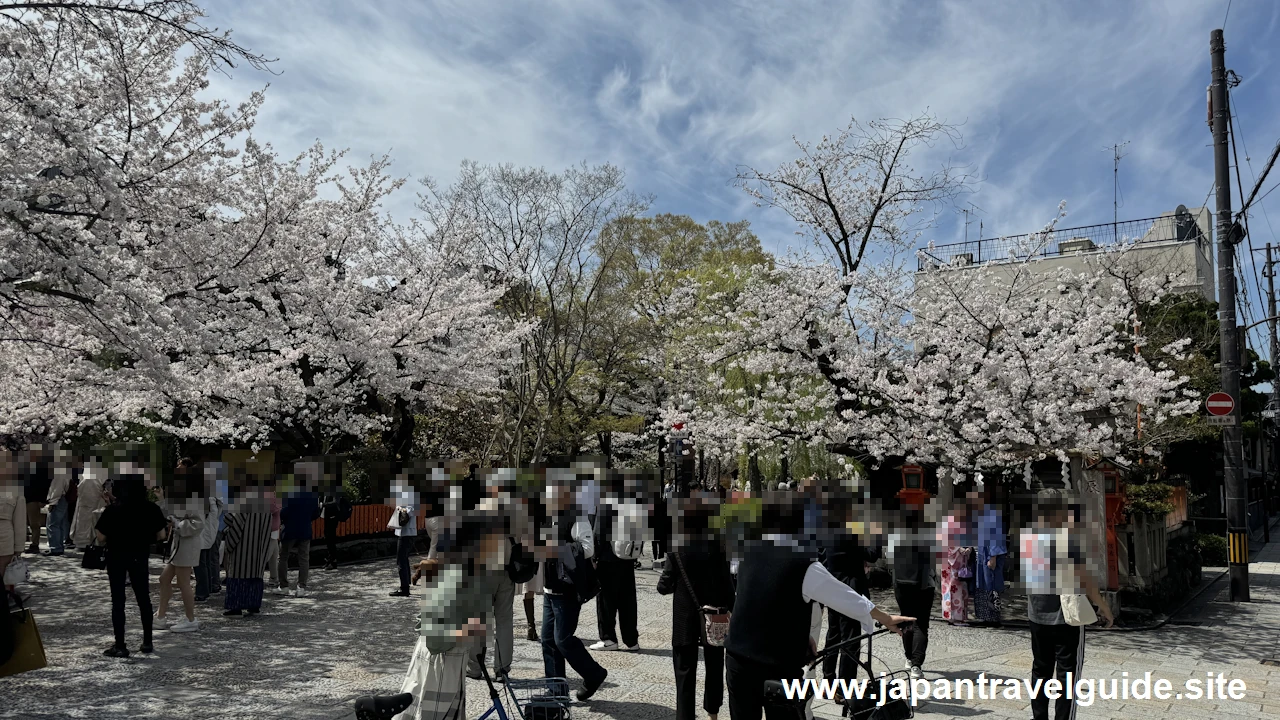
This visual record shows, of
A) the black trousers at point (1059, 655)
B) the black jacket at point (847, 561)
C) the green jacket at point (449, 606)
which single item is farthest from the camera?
the black jacket at point (847, 561)

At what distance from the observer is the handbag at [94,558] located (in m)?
12.9

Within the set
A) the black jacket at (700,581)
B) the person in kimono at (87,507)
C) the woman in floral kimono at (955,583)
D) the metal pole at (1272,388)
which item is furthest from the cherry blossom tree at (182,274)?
the metal pole at (1272,388)

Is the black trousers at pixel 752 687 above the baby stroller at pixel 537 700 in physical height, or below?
above

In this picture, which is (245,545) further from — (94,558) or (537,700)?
(537,700)

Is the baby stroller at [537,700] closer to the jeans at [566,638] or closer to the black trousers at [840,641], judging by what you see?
the jeans at [566,638]

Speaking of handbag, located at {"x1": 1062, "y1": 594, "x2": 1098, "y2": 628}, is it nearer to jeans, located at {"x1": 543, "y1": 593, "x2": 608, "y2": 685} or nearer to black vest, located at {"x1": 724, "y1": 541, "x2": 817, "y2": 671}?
black vest, located at {"x1": 724, "y1": 541, "x2": 817, "y2": 671}

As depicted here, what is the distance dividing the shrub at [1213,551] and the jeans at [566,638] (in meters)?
17.3

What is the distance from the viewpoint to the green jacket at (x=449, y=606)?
425cm

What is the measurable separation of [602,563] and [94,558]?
937 cm

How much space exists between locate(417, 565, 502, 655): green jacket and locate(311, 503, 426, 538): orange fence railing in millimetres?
11650

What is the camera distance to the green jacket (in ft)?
14.0

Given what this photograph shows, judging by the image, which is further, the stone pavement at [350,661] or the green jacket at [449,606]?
the stone pavement at [350,661]

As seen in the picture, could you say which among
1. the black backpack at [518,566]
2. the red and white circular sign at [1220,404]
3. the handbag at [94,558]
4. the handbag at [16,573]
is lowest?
the handbag at [94,558]

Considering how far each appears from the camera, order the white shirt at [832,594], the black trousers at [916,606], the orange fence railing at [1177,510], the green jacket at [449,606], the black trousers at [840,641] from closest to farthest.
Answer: the white shirt at [832,594]
the green jacket at [449,606]
the black trousers at [840,641]
the black trousers at [916,606]
the orange fence railing at [1177,510]
